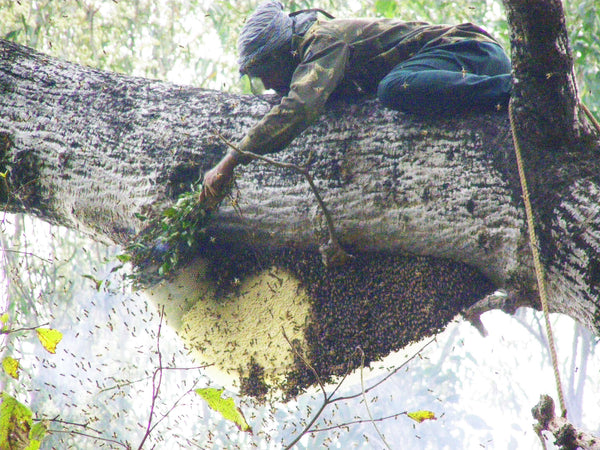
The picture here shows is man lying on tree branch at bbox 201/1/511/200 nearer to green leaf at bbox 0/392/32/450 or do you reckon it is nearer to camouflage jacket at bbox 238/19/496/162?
camouflage jacket at bbox 238/19/496/162

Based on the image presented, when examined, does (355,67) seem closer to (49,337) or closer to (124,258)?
(124,258)

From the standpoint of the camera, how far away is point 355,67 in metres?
2.47

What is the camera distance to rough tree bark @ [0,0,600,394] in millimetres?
1883

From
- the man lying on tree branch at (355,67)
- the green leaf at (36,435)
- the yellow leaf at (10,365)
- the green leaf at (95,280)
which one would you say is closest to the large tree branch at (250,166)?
the man lying on tree branch at (355,67)

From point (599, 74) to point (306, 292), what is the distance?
9.26ft

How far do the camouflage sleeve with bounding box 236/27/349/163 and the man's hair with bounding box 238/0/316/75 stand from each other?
0.67 ft

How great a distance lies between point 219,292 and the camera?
8.12 feet

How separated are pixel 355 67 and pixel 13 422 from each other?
182 centimetres

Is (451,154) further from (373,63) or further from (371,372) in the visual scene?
(371,372)

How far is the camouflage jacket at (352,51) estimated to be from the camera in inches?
88.7

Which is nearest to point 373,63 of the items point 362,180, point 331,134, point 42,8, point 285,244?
point 331,134

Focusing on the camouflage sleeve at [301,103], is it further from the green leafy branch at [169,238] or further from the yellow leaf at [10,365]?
the yellow leaf at [10,365]

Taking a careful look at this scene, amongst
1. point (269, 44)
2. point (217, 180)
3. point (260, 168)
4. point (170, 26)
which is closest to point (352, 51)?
point (269, 44)

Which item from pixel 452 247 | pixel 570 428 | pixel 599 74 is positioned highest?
pixel 599 74
